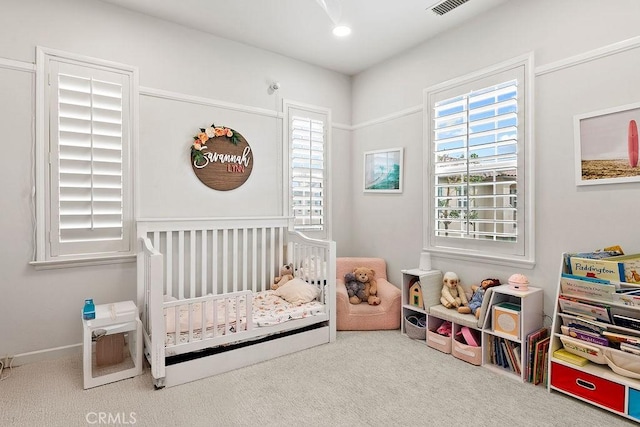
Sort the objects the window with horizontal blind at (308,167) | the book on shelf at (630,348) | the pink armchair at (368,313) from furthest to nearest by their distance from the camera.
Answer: the window with horizontal blind at (308,167)
the pink armchair at (368,313)
the book on shelf at (630,348)

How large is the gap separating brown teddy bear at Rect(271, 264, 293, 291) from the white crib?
62 mm

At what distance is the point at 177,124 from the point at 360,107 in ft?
6.79

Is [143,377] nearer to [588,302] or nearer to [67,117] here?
[67,117]

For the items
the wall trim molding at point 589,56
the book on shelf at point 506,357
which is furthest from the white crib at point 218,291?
the wall trim molding at point 589,56

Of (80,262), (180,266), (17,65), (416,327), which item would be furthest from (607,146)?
(17,65)

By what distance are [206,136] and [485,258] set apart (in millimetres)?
2592

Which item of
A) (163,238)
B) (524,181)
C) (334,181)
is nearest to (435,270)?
(524,181)

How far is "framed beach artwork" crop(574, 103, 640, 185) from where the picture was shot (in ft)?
6.64

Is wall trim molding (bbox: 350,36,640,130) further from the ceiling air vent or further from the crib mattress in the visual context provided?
the crib mattress

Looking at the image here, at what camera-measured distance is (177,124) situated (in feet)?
9.75

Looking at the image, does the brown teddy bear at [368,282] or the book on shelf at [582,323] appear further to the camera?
the brown teddy bear at [368,282]

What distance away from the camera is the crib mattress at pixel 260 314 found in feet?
7.66

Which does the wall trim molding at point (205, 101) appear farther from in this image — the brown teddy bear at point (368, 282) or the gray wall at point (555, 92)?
the brown teddy bear at point (368, 282)

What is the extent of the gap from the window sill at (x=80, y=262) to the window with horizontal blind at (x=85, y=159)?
3 cm
